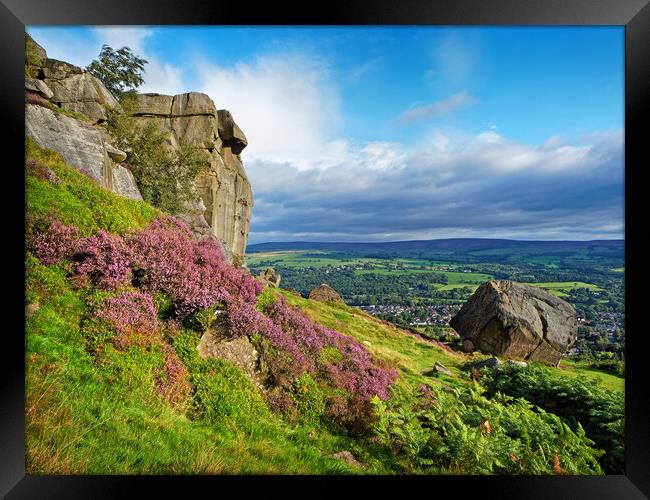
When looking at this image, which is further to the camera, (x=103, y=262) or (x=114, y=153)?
(x=114, y=153)

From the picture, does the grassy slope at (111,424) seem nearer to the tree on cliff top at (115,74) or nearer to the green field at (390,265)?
the green field at (390,265)

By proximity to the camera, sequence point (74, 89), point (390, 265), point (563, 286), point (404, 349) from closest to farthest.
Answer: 1. point (74, 89)
2. point (404, 349)
3. point (563, 286)
4. point (390, 265)

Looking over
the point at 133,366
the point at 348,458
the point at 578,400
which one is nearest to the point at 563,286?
the point at 578,400

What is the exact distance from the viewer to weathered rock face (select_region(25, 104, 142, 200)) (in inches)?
329

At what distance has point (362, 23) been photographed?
4691 mm

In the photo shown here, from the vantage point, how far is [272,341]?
629cm

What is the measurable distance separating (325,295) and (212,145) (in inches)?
588

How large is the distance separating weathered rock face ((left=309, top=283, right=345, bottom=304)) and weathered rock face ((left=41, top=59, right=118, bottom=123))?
15.9m

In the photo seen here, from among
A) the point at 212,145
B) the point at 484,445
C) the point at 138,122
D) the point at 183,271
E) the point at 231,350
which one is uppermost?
the point at 212,145

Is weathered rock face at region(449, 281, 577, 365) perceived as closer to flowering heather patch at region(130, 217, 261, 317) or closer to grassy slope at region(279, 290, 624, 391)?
grassy slope at region(279, 290, 624, 391)

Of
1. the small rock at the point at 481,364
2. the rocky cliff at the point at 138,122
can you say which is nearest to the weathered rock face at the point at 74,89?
the rocky cliff at the point at 138,122

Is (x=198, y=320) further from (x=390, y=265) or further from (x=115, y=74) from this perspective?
(x=115, y=74)

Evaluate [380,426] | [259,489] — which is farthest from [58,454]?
[380,426]

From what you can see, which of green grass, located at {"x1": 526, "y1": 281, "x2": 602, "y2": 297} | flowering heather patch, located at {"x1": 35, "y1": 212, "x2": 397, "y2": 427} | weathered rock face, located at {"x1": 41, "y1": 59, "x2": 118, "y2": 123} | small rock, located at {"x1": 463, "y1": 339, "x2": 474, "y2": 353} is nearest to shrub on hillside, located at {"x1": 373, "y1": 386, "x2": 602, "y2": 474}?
flowering heather patch, located at {"x1": 35, "y1": 212, "x2": 397, "y2": 427}
